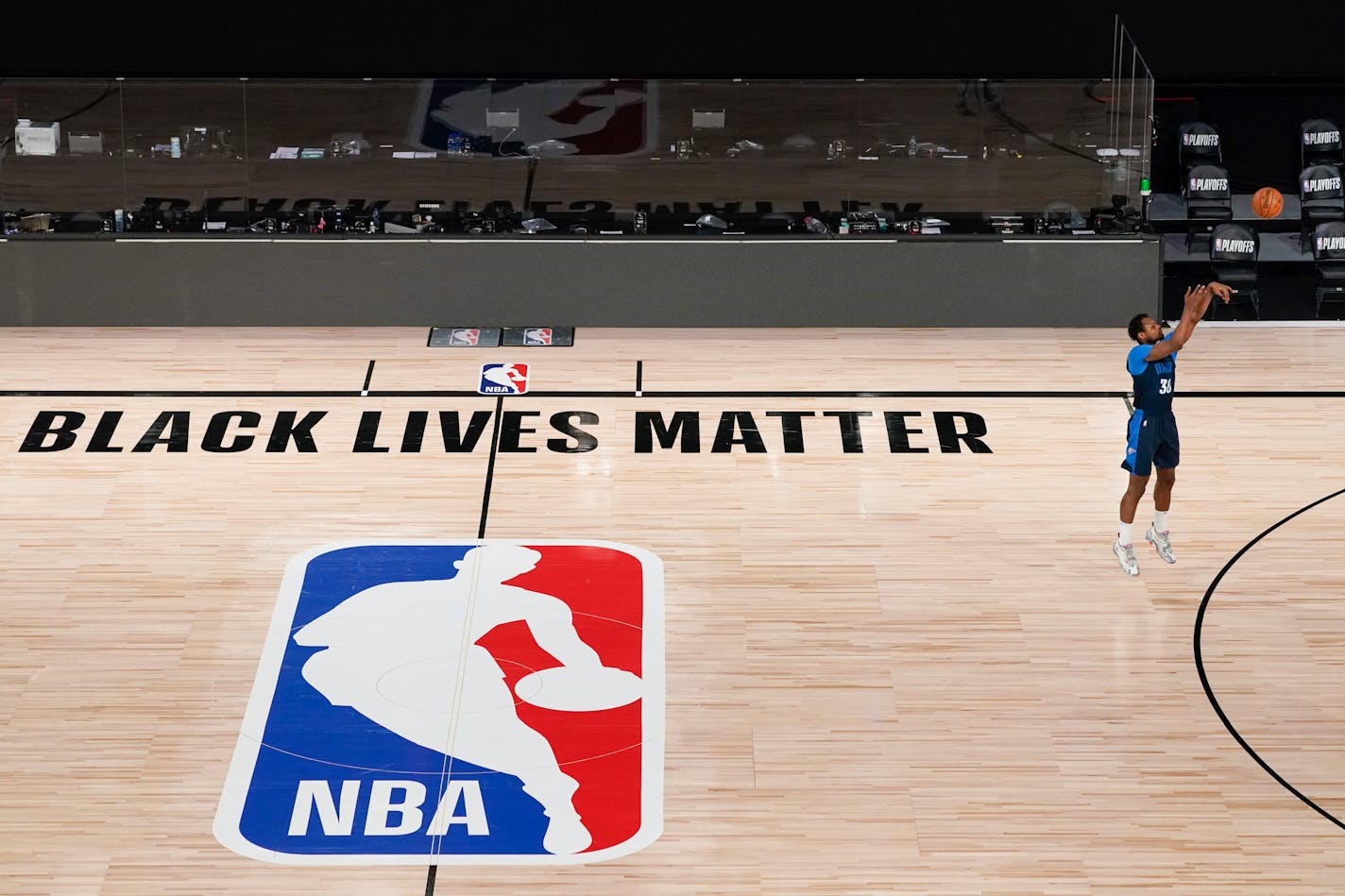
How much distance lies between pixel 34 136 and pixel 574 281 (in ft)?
14.4

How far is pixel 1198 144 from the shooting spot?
15008mm

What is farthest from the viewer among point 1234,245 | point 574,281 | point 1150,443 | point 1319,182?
point 1319,182

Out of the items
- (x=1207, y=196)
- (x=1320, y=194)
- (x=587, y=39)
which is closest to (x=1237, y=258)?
(x=1207, y=196)

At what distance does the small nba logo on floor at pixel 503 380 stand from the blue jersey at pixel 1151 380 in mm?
4439

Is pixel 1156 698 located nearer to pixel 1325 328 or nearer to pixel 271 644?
pixel 271 644

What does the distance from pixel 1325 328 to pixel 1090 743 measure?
6.37 metres

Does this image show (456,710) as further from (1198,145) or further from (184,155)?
(1198,145)

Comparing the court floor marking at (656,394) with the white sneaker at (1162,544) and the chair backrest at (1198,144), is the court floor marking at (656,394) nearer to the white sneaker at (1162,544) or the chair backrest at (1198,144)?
the white sneaker at (1162,544)

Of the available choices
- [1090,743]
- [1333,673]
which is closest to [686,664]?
[1090,743]

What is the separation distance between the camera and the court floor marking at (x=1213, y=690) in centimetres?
738

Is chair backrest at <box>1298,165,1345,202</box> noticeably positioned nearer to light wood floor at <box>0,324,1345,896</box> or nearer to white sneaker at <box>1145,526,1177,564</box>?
light wood floor at <box>0,324,1345,896</box>

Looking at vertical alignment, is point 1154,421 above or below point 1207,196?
below

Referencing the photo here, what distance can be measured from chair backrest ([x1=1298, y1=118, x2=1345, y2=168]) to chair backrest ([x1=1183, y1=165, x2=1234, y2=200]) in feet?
3.38

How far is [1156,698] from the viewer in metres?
8.12
